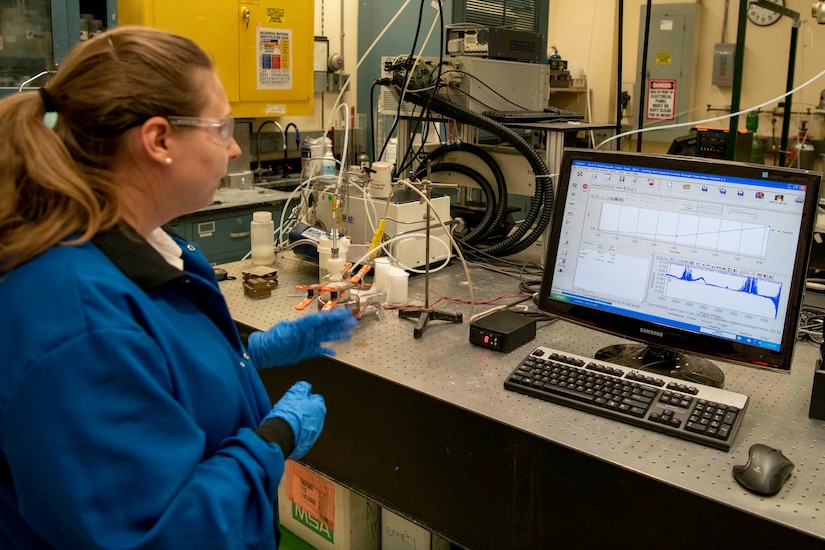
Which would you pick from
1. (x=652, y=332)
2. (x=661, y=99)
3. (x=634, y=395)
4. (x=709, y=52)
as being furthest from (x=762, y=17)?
(x=634, y=395)

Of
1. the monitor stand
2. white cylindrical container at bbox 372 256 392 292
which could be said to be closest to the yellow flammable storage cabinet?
white cylindrical container at bbox 372 256 392 292

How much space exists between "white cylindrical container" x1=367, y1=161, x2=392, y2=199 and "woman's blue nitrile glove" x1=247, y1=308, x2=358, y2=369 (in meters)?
0.77

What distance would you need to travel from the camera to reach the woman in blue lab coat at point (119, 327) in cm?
77

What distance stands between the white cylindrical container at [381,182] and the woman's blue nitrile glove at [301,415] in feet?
3.35

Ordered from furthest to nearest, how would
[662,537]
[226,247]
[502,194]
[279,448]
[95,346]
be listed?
1. [226,247]
2. [502,194]
3. [662,537]
4. [279,448]
5. [95,346]

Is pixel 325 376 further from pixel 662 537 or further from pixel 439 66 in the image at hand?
pixel 439 66

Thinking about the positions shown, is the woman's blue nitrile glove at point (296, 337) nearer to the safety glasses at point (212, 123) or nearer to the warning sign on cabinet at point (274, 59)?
the safety glasses at point (212, 123)

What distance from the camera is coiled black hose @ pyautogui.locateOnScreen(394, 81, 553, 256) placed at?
2180 mm

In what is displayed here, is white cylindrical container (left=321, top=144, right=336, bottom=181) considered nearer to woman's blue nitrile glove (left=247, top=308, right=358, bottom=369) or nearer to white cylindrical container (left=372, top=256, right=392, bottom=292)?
white cylindrical container (left=372, top=256, right=392, bottom=292)

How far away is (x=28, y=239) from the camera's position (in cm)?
82

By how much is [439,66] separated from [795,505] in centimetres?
172

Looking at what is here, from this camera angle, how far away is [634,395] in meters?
1.33

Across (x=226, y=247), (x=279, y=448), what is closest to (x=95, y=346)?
(x=279, y=448)

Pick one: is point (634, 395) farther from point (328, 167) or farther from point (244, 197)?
point (244, 197)
